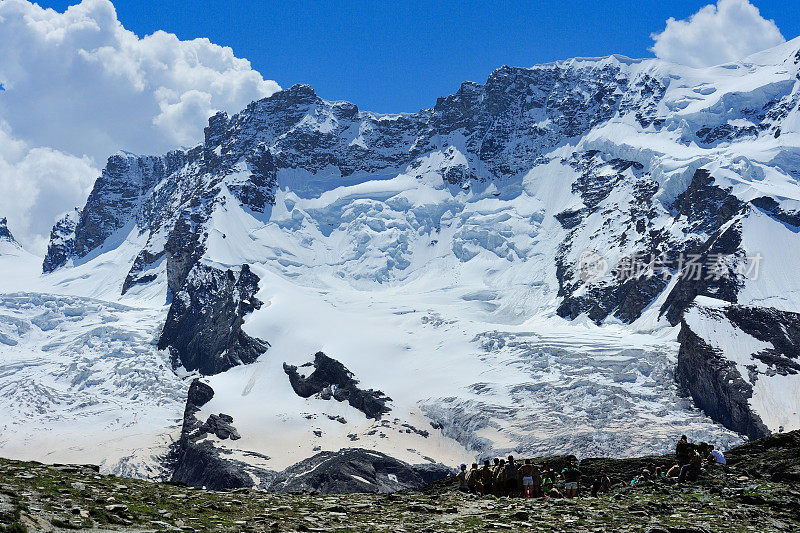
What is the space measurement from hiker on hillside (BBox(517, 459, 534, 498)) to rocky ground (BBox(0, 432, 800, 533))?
9.50ft

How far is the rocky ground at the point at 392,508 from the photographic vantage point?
24.8m

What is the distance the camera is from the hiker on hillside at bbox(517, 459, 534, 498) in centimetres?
3900

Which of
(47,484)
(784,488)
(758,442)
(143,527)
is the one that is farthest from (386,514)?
(758,442)

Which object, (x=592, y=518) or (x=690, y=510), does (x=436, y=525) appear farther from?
(x=690, y=510)

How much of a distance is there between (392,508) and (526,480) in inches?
351

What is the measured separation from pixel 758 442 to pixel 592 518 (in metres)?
23.0

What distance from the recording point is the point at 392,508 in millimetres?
32375

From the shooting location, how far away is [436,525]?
2756cm

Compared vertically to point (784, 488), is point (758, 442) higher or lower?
higher

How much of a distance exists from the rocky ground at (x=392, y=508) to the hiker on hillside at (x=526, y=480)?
A: 9.50 ft

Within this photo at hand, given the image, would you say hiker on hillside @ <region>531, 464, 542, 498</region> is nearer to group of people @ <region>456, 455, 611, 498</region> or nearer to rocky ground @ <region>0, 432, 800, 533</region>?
group of people @ <region>456, 455, 611, 498</region>

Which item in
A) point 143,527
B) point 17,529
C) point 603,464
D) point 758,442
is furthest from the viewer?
point 603,464

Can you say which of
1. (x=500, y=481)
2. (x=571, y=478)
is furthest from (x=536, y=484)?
(x=571, y=478)

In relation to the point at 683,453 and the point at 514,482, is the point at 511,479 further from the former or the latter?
the point at 683,453
